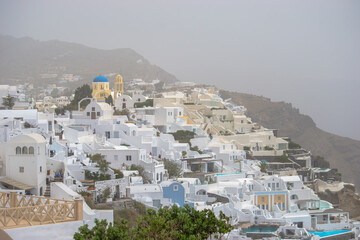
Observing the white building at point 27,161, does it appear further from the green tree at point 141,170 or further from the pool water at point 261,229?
the pool water at point 261,229

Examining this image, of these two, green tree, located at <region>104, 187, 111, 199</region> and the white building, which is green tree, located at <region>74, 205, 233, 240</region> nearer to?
the white building

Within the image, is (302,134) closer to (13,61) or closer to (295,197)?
(295,197)

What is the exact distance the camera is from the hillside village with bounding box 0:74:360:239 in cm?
1511

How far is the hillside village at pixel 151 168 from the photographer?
15.1 m

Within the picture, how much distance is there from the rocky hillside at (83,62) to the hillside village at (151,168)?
43.5 m

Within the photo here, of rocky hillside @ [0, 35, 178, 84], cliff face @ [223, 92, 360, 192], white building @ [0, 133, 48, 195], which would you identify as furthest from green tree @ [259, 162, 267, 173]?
rocky hillside @ [0, 35, 178, 84]

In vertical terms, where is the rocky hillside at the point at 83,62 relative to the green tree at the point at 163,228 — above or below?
above

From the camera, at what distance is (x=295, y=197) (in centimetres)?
2508

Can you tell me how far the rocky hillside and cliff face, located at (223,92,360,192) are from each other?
23457mm

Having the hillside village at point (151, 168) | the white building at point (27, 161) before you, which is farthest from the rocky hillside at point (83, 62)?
the white building at point (27, 161)

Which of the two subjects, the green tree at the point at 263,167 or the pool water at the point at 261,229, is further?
the green tree at the point at 263,167

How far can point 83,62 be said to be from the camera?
86750mm

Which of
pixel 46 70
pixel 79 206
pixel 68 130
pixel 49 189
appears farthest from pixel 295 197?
pixel 46 70

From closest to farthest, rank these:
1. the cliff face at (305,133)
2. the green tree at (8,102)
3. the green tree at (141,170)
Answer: the green tree at (141,170) → the green tree at (8,102) → the cliff face at (305,133)
